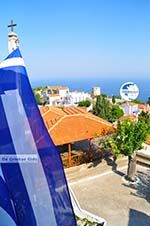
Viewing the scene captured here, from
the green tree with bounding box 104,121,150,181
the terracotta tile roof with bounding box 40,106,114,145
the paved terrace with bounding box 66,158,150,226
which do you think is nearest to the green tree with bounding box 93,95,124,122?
the terracotta tile roof with bounding box 40,106,114,145

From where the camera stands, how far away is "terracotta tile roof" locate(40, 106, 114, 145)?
46.6 feet

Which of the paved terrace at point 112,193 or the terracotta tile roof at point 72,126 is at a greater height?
the terracotta tile roof at point 72,126

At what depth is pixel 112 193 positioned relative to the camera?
13.2 m

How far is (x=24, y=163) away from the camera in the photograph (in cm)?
438

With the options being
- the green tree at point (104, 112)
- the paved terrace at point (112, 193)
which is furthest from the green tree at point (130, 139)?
the green tree at point (104, 112)

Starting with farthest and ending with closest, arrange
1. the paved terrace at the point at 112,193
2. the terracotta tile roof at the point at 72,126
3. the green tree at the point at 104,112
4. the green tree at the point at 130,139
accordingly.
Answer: the green tree at the point at 104,112 < the terracotta tile roof at the point at 72,126 < the green tree at the point at 130,139 < the paved terrace at the point at 112,193

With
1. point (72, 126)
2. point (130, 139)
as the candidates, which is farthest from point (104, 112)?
point (130, 139)

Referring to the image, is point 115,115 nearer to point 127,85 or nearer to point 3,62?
point 127,85

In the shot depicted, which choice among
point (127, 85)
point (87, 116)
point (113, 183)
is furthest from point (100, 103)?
point (113, 183)

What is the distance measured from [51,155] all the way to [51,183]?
418 millimetres

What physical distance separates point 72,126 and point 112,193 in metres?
3.90

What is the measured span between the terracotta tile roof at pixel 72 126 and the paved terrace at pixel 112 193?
1.63 meters

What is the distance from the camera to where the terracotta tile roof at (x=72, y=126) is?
14.2 m

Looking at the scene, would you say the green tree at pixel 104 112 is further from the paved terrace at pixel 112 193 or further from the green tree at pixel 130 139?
the green tree at pixel 130 139
